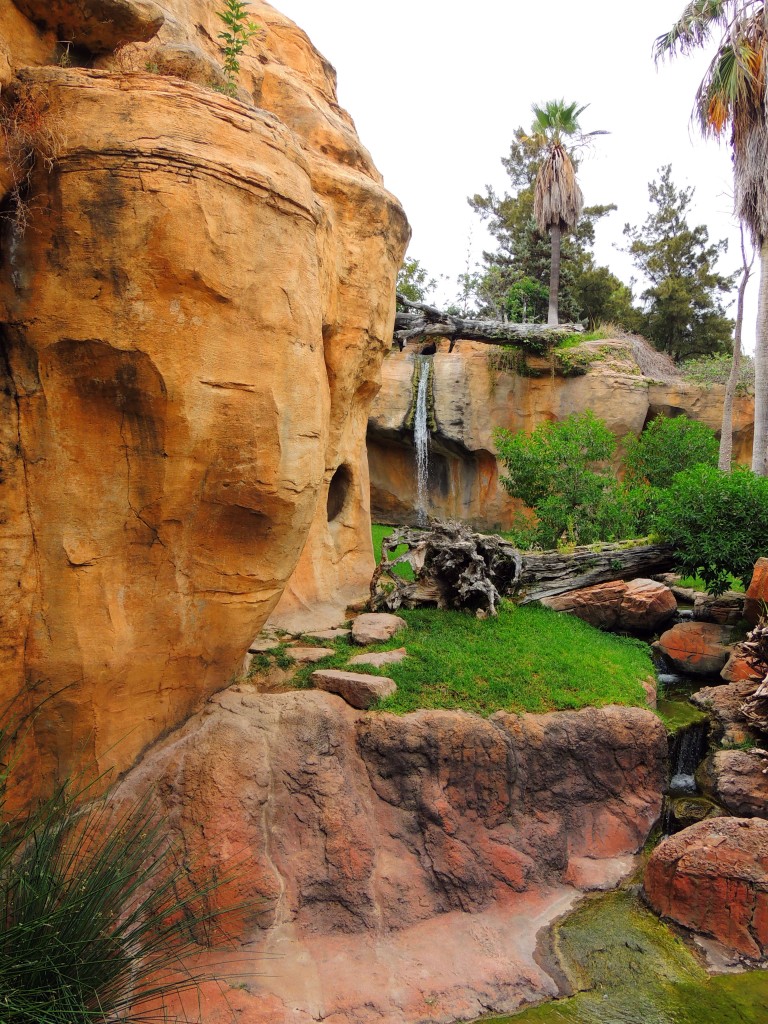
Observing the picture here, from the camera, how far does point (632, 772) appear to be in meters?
7.99

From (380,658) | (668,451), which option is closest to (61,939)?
(380,658)

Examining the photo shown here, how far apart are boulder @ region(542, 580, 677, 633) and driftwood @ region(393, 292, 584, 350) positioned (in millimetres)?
9266

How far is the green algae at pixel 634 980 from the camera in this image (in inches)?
229

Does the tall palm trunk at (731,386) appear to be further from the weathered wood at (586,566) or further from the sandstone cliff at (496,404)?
the weathered wood at (586,566)

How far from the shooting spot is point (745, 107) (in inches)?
598

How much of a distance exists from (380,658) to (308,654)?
79cm

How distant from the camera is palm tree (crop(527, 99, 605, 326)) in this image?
23.1 meters

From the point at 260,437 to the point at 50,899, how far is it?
11.4 ft

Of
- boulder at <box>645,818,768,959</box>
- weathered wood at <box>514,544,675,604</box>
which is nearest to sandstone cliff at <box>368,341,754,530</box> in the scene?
weathered wood at <box>514,544,675,604</box>

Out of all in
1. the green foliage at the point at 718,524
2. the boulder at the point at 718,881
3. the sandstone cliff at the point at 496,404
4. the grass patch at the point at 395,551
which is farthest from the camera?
the sandstone cliff at the point at 496,404

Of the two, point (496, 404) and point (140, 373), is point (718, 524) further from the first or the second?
point (140, 373)

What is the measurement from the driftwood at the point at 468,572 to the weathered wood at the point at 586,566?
2 centimetres

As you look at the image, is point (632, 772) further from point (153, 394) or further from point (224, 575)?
point (153, 394)

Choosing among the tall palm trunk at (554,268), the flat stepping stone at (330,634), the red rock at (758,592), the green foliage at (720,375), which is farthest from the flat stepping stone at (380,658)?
the tall palm trunk at (554,268)
